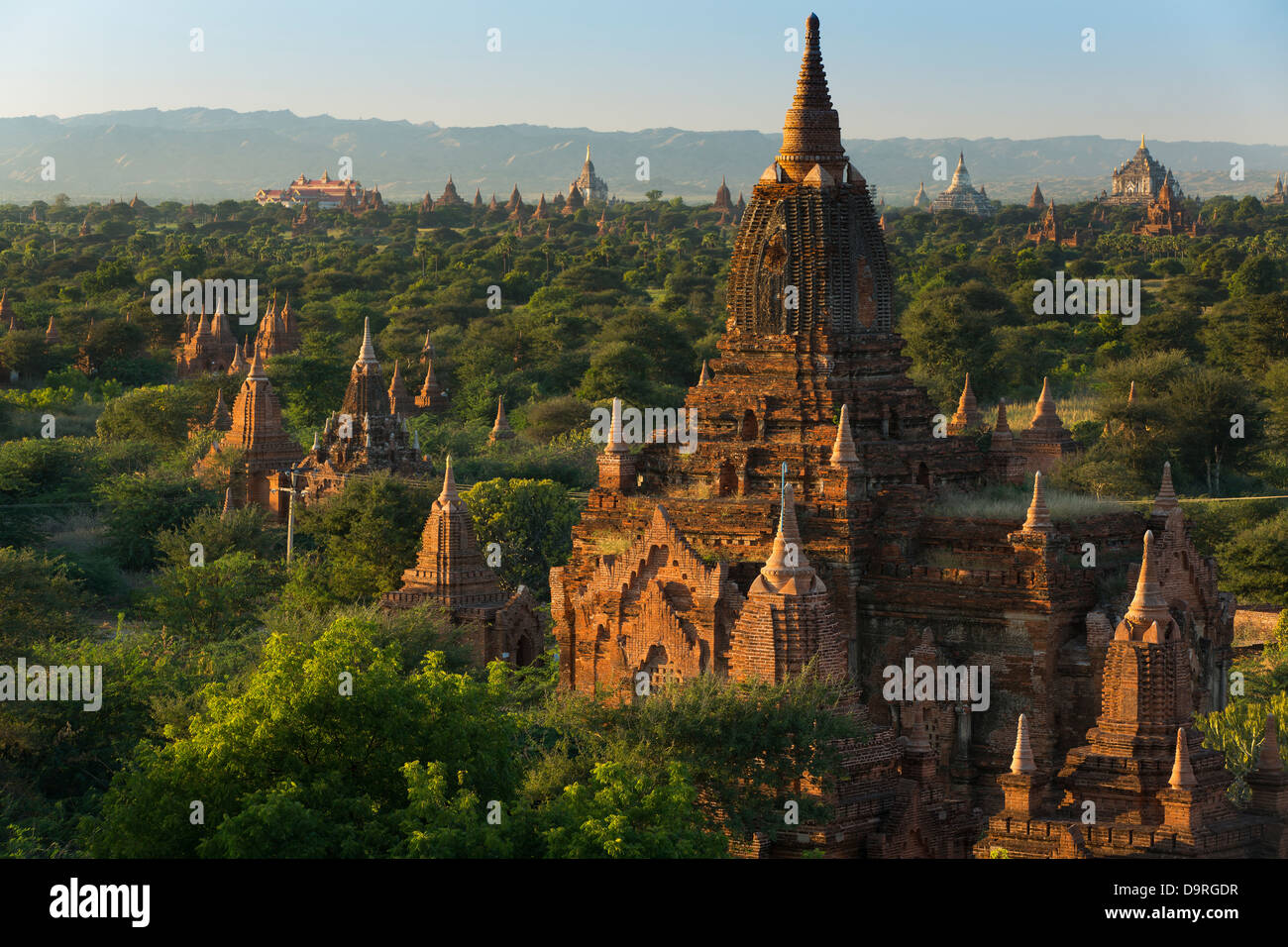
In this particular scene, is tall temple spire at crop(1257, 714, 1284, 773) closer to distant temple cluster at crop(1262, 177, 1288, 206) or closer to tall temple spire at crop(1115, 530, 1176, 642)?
tall temple spire at crop(1115, 530, 1176, 642)

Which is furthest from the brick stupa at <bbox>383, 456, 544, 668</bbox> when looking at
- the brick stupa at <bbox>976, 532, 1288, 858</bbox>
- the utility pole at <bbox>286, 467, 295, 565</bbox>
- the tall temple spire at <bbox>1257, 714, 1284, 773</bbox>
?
the tall temple spire at <bbox>1257, 714, 1284, 773</bbox>

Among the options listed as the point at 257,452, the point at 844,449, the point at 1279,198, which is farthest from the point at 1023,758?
the point at 1279,198

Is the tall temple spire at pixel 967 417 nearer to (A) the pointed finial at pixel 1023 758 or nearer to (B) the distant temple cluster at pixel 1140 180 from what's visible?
(A) the pointed finial at pixel 1023 758

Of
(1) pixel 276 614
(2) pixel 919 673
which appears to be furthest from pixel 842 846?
(1) pixel 276 614

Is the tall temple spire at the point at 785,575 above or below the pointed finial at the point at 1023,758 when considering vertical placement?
above

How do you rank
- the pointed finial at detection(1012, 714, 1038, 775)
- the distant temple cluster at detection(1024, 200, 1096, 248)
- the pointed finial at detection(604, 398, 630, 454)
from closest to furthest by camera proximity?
1. the pointed finial at detection(1012, 714, 1038, 775)
2. the pointed finial at detection(604, 398, 630, 454)
3. the distant temple cluster at detection(1024, 200, 1096, 248)

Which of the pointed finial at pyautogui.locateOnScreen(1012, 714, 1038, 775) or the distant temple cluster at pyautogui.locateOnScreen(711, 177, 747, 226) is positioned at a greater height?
the distant temple cluster at pyautogui.locateOnScreen(711, 177, 747, 226)

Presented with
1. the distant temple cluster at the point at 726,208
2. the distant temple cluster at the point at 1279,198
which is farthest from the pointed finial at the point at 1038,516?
the distant temple cluster at the point at 1279,198
